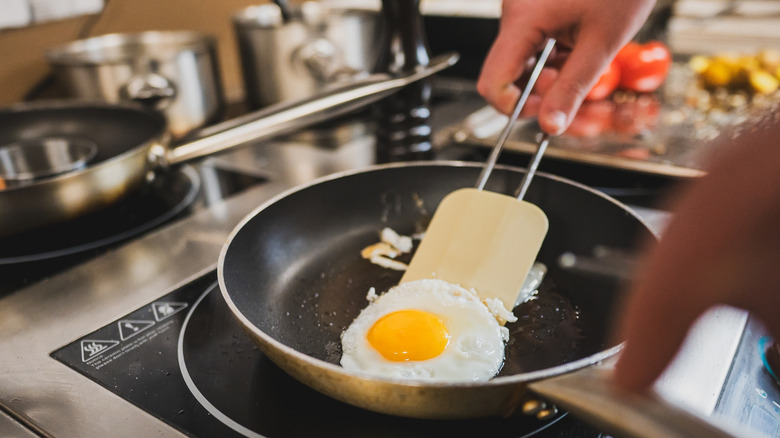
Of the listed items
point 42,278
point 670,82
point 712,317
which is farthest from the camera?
point 670,82

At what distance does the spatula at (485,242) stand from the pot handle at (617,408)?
0.83ft

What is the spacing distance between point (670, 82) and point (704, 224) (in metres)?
1.21

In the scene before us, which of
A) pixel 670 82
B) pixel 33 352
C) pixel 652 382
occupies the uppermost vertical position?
pixel 670 82

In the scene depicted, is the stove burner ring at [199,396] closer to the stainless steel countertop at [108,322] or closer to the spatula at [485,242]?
the stainless steel countertop at [108,322]

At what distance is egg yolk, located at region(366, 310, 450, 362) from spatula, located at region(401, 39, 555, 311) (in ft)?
0.29

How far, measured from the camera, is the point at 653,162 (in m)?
0.91

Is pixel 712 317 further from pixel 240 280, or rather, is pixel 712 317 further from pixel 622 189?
pixel 240 280

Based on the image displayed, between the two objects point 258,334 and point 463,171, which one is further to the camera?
point 463,171

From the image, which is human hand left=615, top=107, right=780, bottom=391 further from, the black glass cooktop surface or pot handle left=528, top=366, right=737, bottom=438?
the black glass cooktop surface

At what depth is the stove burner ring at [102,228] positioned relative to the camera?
806 mm

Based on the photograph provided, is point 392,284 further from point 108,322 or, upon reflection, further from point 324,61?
point 324,61

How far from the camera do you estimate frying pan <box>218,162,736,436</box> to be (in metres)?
0.42

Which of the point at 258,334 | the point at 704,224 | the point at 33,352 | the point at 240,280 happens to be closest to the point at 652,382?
the point at 704,224

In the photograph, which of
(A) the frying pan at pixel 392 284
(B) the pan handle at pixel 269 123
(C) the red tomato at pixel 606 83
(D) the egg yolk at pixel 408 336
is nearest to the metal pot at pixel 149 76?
(B) the pan handle at pixel 269 123
